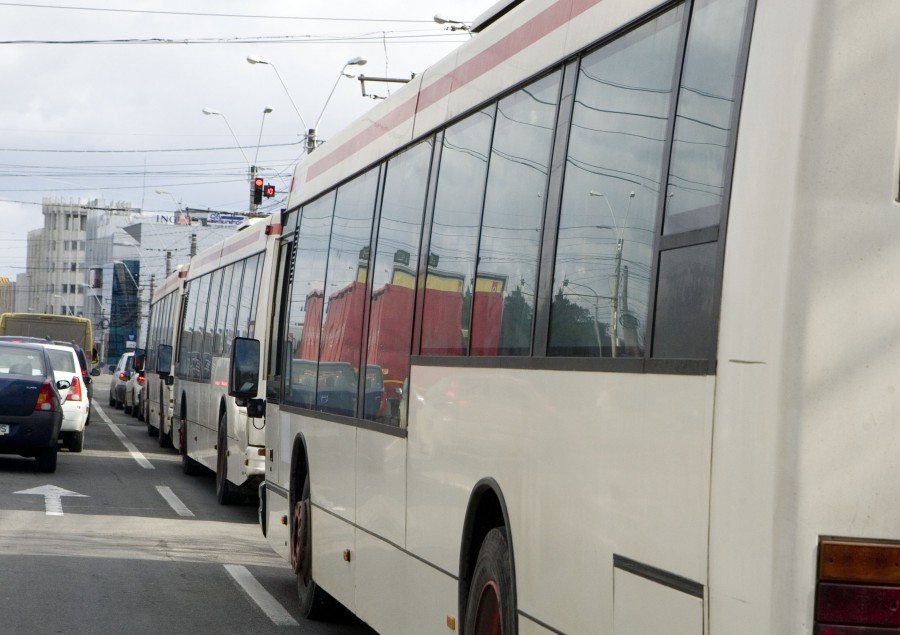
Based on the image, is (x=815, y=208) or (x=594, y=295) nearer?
(x=815, y=208)

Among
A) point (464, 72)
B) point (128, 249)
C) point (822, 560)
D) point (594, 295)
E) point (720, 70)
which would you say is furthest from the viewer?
point (128, 249)

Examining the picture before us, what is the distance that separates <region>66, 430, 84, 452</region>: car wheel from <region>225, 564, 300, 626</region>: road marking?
42.3 feet

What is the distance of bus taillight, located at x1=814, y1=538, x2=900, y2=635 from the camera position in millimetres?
3012

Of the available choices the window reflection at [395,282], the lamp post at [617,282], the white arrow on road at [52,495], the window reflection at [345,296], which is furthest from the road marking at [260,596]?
the lamp post at [617,282]

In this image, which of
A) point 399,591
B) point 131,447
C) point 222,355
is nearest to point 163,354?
point 131,447

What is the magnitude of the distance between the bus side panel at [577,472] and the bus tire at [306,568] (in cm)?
328

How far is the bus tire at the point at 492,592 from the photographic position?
5.00 metres

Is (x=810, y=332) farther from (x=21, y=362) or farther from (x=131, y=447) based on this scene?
(x=131, y=447)

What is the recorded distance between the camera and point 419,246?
666cm

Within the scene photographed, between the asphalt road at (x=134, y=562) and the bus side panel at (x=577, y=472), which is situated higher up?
the bus side panel at (x=577, y=472)

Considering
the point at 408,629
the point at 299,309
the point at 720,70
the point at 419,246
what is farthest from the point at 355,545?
the point at 720,70

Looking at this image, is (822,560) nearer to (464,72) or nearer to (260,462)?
(464,72)

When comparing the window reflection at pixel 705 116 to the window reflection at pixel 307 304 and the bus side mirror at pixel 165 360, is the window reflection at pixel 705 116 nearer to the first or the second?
the window reflection at pixel 307 304

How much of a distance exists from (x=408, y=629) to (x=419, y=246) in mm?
1771
